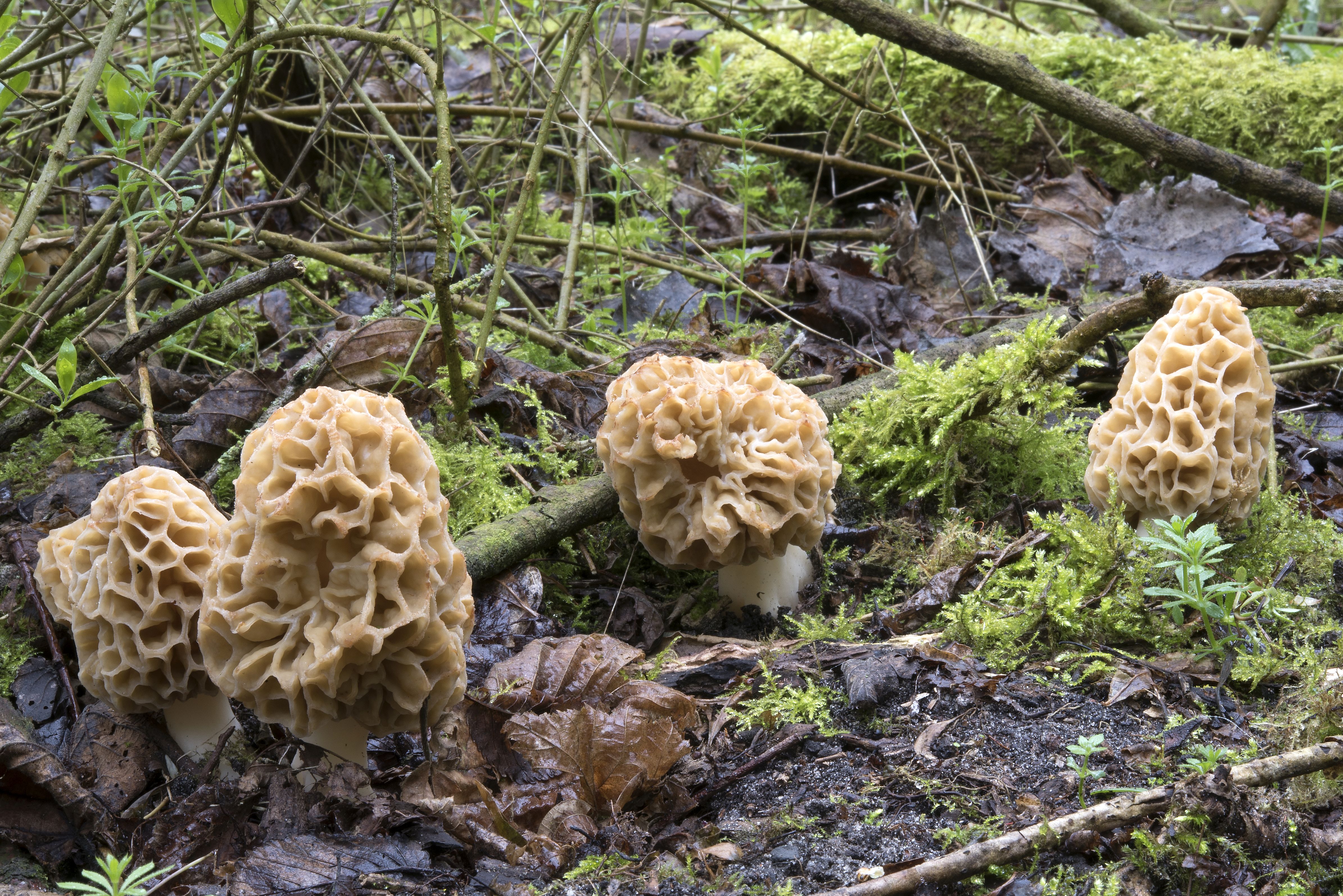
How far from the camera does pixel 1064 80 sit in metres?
6.88

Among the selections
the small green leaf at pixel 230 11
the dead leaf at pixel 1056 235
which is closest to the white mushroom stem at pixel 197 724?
the small green leaf at pixel 230 11

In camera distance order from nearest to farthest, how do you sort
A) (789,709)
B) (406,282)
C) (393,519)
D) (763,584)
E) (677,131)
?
(393,519) < (789,709) < (763,584) < (406,282) < (677,131)

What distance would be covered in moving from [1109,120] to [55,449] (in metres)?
5.79

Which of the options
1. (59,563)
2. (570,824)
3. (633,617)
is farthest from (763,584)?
(59,563)

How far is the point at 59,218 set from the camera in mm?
5875

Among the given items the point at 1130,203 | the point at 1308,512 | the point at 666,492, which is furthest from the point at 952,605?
the point at 1130,203

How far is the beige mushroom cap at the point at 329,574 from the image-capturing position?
2545 mm

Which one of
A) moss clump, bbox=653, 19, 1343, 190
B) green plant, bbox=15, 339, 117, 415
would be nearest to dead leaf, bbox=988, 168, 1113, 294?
moss clump, bbox=653, 19, 1343, 190

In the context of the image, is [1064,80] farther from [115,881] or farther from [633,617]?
[115,881]

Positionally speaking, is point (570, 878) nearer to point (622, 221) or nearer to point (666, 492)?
point (666, 492)

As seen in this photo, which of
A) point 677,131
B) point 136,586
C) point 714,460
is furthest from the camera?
point 677,131

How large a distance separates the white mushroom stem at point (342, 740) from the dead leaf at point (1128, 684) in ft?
7.07

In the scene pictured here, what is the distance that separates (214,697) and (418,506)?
1.09 metres

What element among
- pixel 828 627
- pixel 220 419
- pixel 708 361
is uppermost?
pixel 220 419
